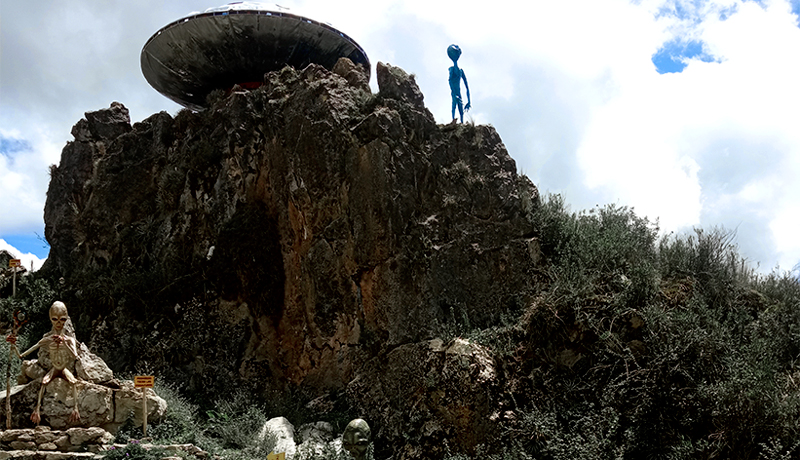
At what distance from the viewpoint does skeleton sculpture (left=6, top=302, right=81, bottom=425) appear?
7152 mm

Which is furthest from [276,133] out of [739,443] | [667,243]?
[739,443]

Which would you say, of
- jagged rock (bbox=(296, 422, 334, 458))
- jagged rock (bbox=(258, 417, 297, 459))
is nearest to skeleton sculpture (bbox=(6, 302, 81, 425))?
jagged rock (bbox=(258, 417, 297, 459))

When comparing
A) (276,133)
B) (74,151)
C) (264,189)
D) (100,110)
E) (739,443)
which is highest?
(100,110)

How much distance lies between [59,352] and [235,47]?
21.9 ft

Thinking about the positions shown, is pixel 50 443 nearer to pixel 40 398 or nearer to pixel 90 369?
pixel 40 398

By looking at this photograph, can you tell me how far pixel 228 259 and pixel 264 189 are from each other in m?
1.34

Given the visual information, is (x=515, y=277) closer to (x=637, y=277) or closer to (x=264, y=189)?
(x=637, y=277)

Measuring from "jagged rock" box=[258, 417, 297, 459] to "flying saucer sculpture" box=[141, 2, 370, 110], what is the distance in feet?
22.0

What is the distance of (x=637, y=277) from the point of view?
844cm

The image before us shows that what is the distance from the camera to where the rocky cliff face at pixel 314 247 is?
8.96m

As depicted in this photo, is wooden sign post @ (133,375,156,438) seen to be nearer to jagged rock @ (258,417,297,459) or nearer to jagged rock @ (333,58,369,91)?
jagged rock @ (258,417,297,459)

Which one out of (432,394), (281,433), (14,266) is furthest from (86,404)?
(14,266)

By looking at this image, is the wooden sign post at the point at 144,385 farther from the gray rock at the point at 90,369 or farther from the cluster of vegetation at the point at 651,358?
the cluster of vegetation at the point at 651,358

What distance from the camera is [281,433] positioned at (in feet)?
27.4
